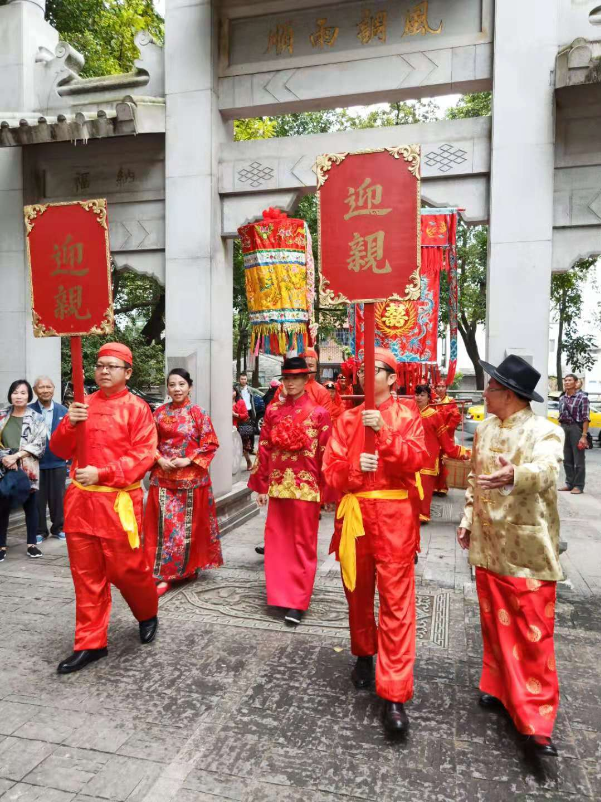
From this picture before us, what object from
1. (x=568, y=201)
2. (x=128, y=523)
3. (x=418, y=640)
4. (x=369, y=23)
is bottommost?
(x=418, y=640)

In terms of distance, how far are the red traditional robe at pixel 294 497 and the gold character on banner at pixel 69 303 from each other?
160 cm

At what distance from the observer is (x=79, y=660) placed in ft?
11.1

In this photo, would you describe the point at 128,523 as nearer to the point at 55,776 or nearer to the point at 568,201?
the point at 55,776

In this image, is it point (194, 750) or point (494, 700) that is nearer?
point (194, 750)

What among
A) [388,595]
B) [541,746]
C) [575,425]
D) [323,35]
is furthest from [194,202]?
[575,425]

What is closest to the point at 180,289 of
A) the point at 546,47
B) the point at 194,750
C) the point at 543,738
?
the point at 546,47

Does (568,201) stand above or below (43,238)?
above

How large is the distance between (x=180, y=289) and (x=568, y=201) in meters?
3.82

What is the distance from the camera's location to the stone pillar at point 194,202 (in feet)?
20.2

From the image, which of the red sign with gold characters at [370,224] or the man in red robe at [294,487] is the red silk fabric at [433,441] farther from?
the red sign with gold characters at [370,224]

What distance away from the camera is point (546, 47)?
5.11m

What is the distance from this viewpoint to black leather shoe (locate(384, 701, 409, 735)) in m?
2.72

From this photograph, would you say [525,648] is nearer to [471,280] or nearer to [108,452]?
[108,452]

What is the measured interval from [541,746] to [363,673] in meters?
0.96
